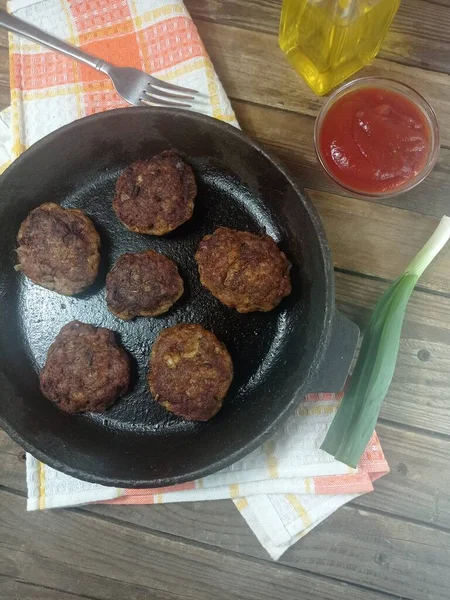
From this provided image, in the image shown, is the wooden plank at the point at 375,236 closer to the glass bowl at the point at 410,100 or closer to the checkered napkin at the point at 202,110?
the glass bowl at the point at 410,100

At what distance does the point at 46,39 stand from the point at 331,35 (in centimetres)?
82

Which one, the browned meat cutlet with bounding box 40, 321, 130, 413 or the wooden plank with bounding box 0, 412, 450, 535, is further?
the wooden plank with bounding box 0, 412, 450, 535

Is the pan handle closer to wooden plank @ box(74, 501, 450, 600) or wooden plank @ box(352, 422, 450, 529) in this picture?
wooden plank @ box(352, 422, 450, 529)

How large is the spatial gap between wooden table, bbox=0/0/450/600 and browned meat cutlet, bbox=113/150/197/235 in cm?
31

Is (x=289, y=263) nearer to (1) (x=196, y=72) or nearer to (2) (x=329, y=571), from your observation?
(1) (x=196, y=72)

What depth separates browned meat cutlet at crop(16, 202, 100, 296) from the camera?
1.50m

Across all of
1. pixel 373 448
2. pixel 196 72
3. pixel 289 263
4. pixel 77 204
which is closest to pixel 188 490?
pixel 373 448

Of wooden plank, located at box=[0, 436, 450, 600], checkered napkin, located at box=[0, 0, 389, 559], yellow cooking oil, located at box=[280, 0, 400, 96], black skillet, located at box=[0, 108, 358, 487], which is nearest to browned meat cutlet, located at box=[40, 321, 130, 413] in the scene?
black skillet, located at box=[0, 108, 358, 487]

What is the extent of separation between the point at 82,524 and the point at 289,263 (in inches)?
41.4

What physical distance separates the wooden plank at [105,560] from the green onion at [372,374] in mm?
566

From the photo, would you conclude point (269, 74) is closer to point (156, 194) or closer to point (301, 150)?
point (301, 150)

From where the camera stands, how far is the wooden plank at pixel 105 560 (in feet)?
5.54

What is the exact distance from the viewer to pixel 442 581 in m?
1.65

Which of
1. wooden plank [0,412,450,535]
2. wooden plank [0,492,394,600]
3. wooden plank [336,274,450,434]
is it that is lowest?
wooden plank [0,492,394,600]
